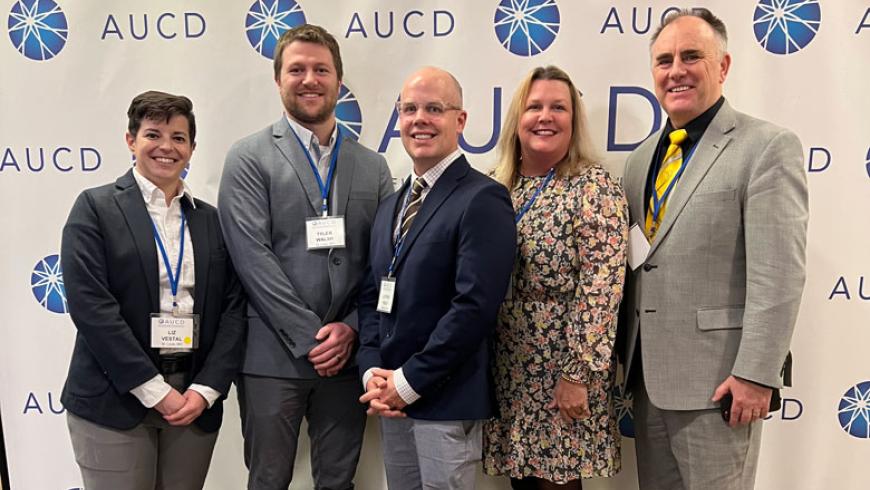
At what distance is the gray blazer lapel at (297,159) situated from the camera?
6.72 ft

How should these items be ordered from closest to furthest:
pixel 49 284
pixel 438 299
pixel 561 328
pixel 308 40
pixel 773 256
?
pixel 773 256, pixel 438 299, pixel 561 328, pixel 308 40, pixel 49 284

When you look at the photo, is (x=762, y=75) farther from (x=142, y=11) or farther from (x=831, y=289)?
(x=142, y=11)

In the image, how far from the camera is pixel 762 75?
2332 millimetres

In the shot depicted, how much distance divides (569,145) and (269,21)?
1.38 metres

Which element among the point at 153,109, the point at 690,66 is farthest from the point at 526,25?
the point at 153,109

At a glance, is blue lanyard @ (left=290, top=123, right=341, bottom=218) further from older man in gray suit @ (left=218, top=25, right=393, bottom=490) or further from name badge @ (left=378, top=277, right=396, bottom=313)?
name badge @ (left=378, top=277, right=396, bottom=313)

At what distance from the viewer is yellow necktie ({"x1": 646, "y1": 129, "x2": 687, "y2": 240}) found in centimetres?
187

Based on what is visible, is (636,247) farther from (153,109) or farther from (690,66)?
(153,109)

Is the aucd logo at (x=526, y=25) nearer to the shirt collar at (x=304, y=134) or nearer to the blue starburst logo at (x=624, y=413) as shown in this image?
the shirt collar at (x=304, y=134)

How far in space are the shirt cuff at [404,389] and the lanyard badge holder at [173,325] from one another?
2.27 ft

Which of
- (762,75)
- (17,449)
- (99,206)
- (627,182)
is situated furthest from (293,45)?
(17,449)

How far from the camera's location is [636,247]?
190 cm

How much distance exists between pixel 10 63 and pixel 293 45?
1411mm

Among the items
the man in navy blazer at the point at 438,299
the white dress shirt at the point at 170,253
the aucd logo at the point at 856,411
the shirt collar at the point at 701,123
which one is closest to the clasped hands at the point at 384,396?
the man in navy blazer at the point at 438,299
